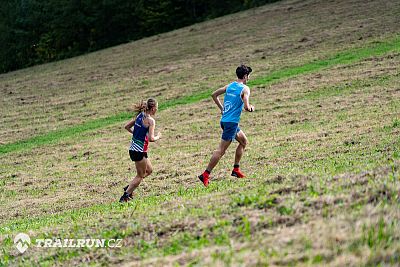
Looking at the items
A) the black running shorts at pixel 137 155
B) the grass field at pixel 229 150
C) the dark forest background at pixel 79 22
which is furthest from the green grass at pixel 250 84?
the dark forest background at pixel 79 22

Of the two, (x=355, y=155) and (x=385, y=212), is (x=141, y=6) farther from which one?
(x=385, y=212)

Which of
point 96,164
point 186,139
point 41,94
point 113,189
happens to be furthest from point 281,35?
point 113,189

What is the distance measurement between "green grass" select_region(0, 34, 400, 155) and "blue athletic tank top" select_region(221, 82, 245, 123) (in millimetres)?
13316

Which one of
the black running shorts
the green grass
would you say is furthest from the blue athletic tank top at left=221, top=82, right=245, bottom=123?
the green grass

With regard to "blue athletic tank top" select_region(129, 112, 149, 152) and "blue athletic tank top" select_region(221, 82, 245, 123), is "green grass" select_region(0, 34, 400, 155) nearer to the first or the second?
"blue athletic tank top" select_region(129, 112, 149, 152)

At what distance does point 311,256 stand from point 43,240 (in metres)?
3.83

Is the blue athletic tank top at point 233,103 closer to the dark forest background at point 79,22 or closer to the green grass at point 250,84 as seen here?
the green grass at point 250,84

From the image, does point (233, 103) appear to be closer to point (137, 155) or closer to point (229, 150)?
point (137, 155)

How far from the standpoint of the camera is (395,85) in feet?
66.8

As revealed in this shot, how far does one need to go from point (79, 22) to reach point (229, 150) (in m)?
51.6

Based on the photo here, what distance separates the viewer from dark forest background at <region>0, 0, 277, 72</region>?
63.6 metres

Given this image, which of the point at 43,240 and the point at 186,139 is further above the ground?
the point at 43,240

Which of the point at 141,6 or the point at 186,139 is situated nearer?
the point at 186,139

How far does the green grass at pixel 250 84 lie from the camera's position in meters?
22.8
